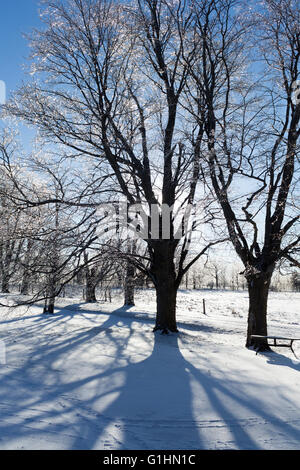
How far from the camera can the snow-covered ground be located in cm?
344

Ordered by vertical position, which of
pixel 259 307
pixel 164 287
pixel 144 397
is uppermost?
pixel 164 287

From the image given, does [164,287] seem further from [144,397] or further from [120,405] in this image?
[120,405]

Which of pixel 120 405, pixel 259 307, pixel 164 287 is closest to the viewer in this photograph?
pixel 120 405

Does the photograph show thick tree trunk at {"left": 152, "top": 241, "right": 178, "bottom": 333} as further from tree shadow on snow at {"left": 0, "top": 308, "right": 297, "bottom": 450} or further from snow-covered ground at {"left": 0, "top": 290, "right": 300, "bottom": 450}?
tree shadow on snow at {"left": 0, "top": 308, "right": 297, "bottom": 450}

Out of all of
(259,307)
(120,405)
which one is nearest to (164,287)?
(259,307)

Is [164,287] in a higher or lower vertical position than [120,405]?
higher

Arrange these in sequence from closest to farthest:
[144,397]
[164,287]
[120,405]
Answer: [120,405]
[144,397]
[164,287]

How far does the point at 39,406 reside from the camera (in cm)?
411

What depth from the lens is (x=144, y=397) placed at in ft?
15.8

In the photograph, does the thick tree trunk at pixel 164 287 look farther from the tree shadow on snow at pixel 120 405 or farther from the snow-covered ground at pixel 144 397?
the tree shadow on snow at pixel 120 405

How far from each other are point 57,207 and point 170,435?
7.24 metres

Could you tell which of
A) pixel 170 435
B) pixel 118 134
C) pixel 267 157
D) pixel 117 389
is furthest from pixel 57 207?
pixel 170 435

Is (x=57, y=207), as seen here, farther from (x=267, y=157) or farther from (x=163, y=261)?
(x=267, y=157)

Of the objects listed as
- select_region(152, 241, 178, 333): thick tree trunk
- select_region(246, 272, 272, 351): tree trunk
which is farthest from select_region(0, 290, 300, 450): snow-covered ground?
select_region(152, 241, 178, 333): thick tree trunk
